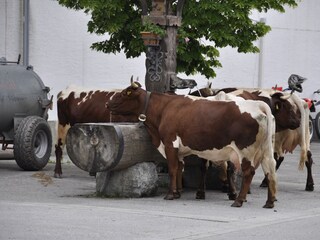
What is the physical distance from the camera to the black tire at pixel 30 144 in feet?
63.1

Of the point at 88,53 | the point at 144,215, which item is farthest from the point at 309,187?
the point at 88,53

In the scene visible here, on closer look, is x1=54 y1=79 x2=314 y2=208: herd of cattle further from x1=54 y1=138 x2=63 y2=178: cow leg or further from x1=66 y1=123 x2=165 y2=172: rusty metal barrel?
x1=54 y1=138 x2=63 y2=178: cow leg

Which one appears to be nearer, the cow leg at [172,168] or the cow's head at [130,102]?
the cow leg at [172,168]

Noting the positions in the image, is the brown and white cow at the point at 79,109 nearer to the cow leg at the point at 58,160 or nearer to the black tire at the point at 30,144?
the cow leg at the point at 58,160

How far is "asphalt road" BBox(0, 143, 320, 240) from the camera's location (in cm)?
1166

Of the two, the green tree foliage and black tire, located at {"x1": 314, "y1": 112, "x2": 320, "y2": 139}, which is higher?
the green tree foliage

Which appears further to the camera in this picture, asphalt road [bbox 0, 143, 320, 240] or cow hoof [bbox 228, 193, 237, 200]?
cow hoof [bbox 228, 193, 237, 200]

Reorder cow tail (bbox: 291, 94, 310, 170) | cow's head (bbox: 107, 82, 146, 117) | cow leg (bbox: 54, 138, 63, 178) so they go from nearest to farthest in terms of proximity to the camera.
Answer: cow's head (bbox: 107, 82, 146, 117) < cow tail (bbox: 291, 94, 310, 170) < cow leg (bbox: 54, 138, 63, 178)

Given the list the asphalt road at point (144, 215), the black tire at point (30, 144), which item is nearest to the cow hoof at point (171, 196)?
the asphalt road at point (144, 215)

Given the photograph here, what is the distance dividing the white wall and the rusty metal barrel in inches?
395

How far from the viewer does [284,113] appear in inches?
661

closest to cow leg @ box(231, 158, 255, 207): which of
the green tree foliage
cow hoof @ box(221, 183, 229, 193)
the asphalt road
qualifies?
the asphalt road

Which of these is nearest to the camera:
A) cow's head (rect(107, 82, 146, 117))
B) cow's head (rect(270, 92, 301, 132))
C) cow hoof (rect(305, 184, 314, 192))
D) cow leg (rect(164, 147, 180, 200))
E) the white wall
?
cow leg (rect(164, 147, 180, 200))

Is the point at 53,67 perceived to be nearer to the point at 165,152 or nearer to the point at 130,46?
the point at 130,46
